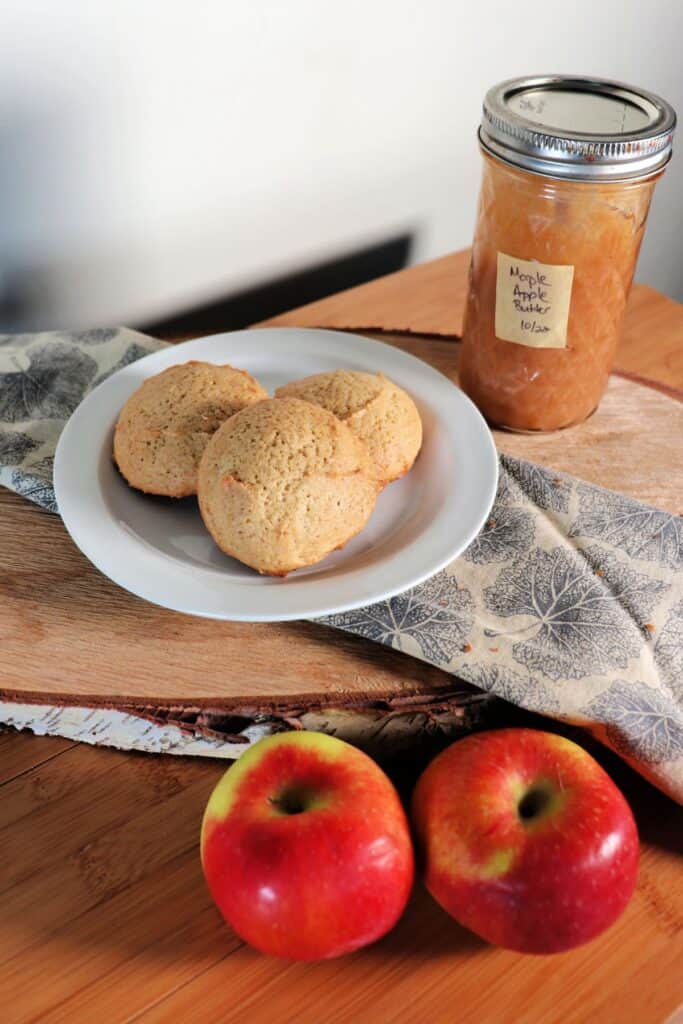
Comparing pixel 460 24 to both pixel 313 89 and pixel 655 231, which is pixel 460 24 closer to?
pixel 313 89

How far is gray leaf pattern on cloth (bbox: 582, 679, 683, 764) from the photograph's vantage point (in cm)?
60

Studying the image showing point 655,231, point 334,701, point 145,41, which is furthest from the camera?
point 655,231

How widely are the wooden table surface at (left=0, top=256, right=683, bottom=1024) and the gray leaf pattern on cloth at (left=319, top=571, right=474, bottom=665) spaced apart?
0.51 ft

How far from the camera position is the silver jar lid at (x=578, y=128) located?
68 centimetres

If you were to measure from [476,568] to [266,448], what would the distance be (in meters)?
0.18

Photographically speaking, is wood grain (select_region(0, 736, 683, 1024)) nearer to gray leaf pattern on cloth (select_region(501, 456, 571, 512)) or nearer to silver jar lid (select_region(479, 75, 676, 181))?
gray leaf pattern on cloth (select_region(501, 456, 571, 512))

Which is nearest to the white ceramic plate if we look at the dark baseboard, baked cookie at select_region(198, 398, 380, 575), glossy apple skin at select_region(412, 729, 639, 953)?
baked cookie at select_region(198, 398, 380, 575)

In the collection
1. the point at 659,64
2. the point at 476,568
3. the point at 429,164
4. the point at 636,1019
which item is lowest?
the point at 636,1019

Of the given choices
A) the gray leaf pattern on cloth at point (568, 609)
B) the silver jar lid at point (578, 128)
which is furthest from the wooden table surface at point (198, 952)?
the silver jar lid at point (578, 128)

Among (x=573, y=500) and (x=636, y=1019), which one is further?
(x=573, y=500)

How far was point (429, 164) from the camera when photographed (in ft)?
4.01

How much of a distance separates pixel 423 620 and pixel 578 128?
405 mm

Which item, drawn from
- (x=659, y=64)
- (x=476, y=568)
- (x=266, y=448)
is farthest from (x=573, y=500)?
(x=659, y=64)

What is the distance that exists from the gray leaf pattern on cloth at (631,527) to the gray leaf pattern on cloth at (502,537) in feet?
0.13
